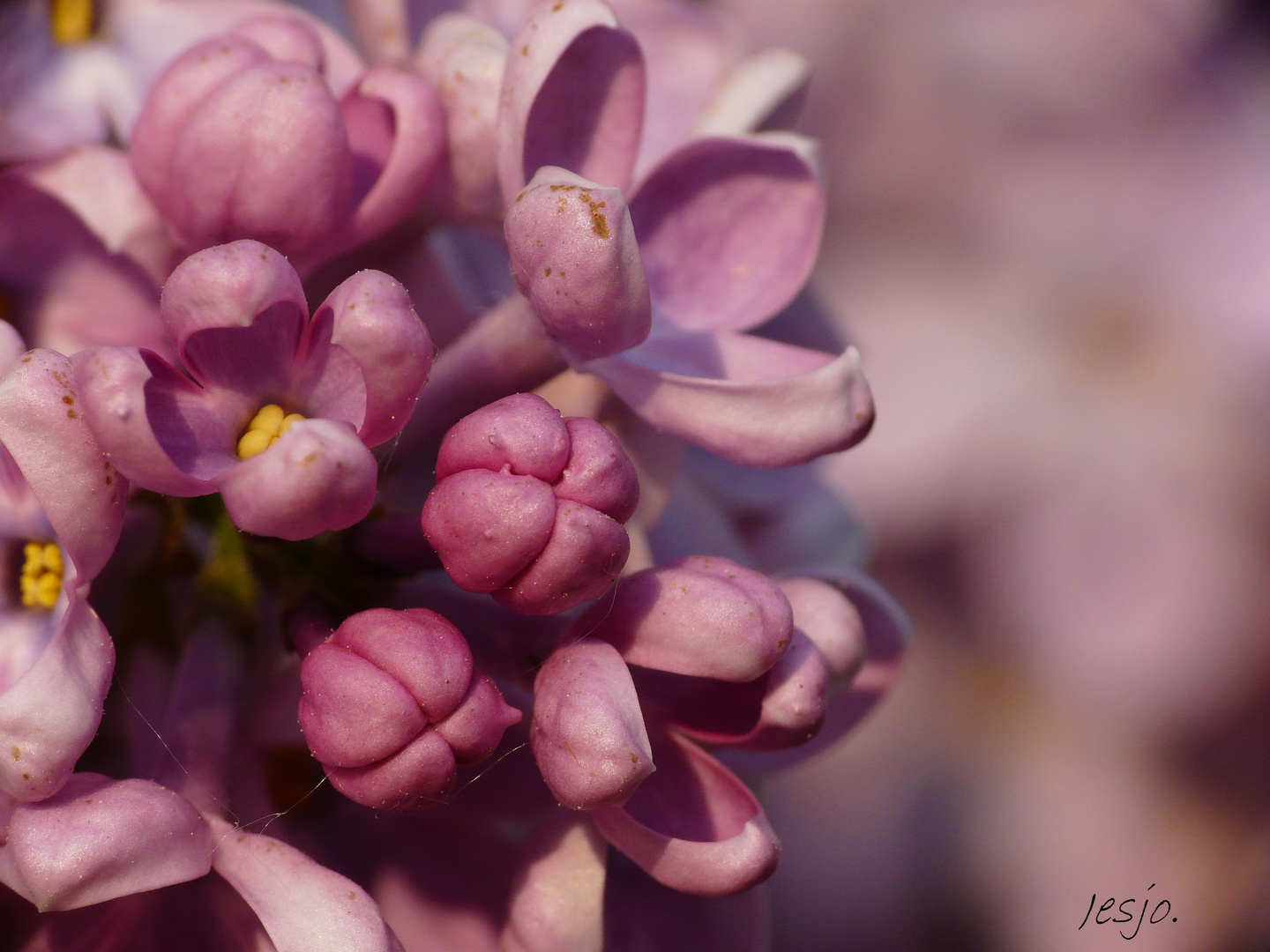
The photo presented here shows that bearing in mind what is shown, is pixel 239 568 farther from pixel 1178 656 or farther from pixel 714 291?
pixel 1178 656

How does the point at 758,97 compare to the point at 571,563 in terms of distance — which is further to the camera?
the point at 758,97

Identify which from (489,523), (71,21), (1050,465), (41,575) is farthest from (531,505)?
(1050,465)

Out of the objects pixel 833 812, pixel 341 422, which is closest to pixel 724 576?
pixel 341 422

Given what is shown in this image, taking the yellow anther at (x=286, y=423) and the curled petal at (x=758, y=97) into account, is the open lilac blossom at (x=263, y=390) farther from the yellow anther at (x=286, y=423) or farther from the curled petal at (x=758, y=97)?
the curled petal at (x=758, y=97)

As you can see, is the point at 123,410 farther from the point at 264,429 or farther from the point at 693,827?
the point at 693,827
